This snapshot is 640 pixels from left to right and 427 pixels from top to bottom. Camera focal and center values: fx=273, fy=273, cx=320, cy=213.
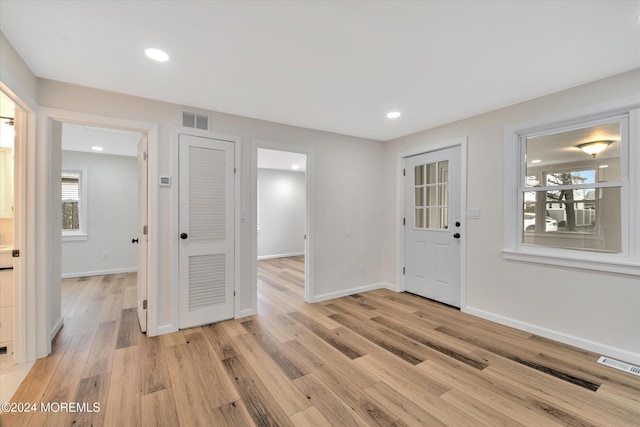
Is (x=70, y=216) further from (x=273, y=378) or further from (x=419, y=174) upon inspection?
(x=419, y=174)

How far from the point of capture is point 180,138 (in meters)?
2.99

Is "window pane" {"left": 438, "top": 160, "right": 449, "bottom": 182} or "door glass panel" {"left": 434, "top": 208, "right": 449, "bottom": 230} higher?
"window pane" {"left": 438, "top": 160, "right": 449, "bottom": 182}

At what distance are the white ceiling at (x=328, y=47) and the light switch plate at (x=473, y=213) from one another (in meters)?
1.26

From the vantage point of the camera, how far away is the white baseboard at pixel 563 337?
2327 millimetres

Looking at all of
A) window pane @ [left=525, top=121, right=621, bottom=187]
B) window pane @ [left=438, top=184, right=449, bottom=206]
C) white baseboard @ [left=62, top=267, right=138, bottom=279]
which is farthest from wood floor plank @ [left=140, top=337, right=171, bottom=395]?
window pane @ [left=525, top=121, right=621, bottom=187]

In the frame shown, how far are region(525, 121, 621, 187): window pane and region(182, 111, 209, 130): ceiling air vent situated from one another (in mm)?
3666

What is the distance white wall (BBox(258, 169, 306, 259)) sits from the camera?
7.52 metres

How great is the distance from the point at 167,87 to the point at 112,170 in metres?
4.16

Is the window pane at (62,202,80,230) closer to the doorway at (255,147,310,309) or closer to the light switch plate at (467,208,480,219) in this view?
the doorway at (255,147,310,309)

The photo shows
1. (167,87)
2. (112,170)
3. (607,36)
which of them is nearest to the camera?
(607,36)

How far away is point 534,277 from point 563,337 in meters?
0.59

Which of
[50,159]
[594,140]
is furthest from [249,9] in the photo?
[594,140]

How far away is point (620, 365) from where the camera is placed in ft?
7.42

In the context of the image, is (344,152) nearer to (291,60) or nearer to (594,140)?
(291,60)
